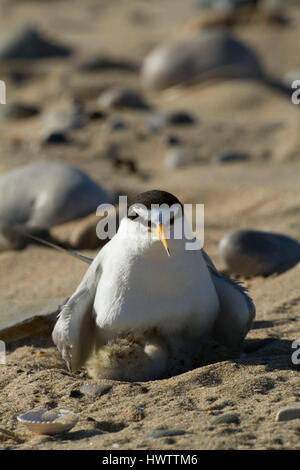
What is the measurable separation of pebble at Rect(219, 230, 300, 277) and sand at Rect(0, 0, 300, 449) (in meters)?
0.10

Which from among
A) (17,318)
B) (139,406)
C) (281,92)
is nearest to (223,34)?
(281,92)

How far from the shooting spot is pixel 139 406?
9.78ft

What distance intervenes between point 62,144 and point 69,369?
499 centimetres

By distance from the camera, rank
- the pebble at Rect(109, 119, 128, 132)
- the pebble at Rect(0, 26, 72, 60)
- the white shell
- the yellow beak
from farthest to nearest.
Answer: the pebble at Rect(0, 26, 72, 60), the pebble at Rect(109, 119, 128, 132), the yellow beak, the white shell

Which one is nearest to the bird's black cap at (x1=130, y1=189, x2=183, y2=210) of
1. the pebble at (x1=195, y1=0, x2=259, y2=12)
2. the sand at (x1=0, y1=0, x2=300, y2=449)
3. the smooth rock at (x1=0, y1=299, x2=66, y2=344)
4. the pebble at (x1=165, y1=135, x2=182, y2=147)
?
the sand at (x1=0, y1=0, x2=300, y2=449)

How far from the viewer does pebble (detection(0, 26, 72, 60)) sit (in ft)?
37.8

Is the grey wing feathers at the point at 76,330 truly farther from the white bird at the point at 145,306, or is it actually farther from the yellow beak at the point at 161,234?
the yellow beak at the point at 161,234

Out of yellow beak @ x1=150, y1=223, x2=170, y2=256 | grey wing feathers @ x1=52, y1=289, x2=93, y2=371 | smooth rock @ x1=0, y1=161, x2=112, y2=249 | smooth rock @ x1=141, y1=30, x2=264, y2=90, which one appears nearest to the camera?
yellow beak @ x1=150, y1=223, x2=170, y2=256

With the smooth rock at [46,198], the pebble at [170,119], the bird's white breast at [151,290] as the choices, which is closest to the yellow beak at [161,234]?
the bird's white breast at [151,290]

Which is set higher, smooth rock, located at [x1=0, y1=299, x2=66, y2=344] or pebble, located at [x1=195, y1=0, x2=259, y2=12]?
pebble, located at [x1=195, y1=0, x2=259, y2=12]

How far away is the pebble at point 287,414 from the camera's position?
2.76 meters

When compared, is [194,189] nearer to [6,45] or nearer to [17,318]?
[17,318]

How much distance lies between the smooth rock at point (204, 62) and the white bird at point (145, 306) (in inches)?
276

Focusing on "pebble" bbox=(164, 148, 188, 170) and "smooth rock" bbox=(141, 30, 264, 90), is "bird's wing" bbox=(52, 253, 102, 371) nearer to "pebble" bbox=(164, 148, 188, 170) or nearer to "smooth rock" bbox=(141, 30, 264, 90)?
"pebble" bbox=(164, 148, 188, 170)
